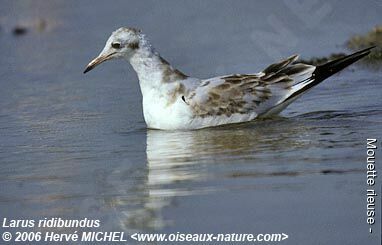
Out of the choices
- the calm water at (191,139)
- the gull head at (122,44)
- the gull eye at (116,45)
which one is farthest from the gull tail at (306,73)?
the gull eye at (116,45)

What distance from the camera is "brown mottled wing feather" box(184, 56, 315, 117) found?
953 cm

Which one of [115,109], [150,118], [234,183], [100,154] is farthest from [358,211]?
[115,109]

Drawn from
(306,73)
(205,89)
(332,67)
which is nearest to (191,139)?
(205,89)

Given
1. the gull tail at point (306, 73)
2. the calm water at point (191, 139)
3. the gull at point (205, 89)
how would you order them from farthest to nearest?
the gull tail at point (306, 73), the gull at point (205, 89), the calm water at point (191, 139)

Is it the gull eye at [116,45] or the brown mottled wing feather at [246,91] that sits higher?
the gull eye at [116,45]

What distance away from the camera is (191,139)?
9.05 metres

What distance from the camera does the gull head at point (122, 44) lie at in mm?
9852

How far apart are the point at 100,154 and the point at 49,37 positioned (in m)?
7.48

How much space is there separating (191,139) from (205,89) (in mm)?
705

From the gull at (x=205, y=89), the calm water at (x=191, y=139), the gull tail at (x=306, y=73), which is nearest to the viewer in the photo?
the calm water at (x=191, y=139)

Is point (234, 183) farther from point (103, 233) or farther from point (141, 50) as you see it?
point (141, 50)

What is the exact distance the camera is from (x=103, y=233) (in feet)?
20.7

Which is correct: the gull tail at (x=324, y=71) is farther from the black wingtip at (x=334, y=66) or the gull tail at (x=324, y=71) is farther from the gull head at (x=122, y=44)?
the gull head at (x=122, y=44)

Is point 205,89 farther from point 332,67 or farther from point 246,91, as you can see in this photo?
point 332,67
